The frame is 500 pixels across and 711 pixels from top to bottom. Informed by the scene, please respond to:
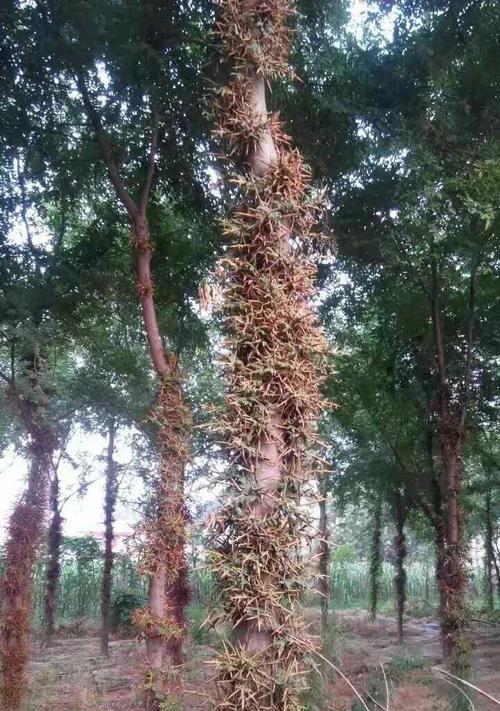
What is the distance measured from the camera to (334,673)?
4.66 metres

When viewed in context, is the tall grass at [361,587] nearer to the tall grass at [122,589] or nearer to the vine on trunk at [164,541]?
the tall grass at [122,589]

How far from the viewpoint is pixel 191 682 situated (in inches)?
235

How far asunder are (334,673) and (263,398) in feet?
12.8

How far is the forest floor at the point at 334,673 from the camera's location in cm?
451

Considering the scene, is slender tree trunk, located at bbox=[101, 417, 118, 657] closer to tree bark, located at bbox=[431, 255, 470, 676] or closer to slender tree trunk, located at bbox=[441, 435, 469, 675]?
tree bark, located at bbox=[431, 255, 470, 676]

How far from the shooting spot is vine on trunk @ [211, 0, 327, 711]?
1413mm

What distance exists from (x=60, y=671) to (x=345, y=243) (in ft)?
22.0

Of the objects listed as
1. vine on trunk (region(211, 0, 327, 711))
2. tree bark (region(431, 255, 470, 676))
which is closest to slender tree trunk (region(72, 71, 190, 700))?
vine on trunk (region(211, 0, 327, 711))

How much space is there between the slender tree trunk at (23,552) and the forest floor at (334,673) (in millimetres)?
598

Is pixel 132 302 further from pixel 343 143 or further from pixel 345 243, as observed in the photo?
pixel 343 143

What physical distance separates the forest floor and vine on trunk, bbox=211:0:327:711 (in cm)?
20

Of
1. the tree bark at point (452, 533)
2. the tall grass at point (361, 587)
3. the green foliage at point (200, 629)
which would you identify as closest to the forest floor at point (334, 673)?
the green foliage at point (200, 629)

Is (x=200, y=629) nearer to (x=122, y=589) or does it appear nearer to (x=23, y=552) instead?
(x=23, y=552)

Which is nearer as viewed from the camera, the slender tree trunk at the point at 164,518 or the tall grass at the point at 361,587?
the slender tree trunk at the point at 164,518
